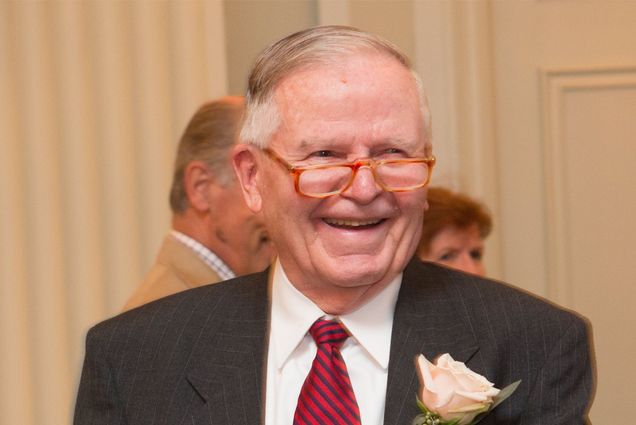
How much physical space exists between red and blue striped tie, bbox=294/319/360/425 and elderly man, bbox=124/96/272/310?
3.59 feet

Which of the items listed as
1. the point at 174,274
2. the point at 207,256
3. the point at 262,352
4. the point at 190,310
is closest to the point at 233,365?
the point at 262,352

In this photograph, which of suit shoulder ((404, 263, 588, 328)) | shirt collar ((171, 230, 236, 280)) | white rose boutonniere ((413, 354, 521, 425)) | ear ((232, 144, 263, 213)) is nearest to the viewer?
white rose boutonniere ((413, 354, 521, 425))

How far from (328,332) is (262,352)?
12 cm

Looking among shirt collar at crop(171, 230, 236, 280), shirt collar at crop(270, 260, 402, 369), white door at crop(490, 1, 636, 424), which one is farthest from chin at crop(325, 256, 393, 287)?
white door at crop(490, 1, 636, 424)

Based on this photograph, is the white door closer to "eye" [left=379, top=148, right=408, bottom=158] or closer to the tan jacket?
the tan jacket

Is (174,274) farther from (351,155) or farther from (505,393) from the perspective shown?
(505,393)

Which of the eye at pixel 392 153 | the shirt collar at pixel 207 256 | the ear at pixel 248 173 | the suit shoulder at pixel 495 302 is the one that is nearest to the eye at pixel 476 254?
the shirt collar at pixel 207 256

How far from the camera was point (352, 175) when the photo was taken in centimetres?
196

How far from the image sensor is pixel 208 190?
3234 millimetres

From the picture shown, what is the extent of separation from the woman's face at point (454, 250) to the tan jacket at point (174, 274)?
56cm

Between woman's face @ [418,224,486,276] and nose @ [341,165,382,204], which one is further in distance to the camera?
woman's face @ [418,224,486,276]

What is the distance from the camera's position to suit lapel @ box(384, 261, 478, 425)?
1991 millimetres

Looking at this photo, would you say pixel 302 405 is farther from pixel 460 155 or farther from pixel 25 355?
pixel 460 155

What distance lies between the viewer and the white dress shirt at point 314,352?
204 cm
